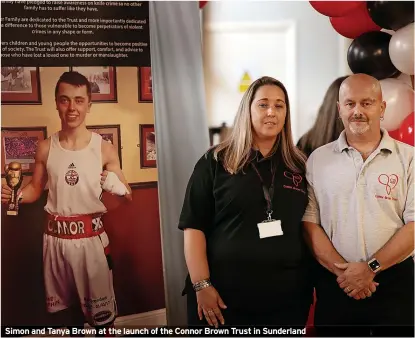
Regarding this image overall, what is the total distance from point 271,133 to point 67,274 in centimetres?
104

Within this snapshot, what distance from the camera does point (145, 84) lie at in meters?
1.87

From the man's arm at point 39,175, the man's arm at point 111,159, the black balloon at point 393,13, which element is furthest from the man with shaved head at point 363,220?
the man's arm at point 39,175

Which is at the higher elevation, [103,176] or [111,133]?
[111,133]

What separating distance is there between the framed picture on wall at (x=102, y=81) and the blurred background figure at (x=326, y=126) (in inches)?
32.2

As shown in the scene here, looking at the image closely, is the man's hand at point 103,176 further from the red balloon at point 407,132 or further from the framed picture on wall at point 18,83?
the red balloon at point 407,132

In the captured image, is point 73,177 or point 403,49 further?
point 73,177

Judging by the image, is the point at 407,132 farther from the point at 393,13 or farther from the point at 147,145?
the point at 147,145

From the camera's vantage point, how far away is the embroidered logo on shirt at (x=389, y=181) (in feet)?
5.80

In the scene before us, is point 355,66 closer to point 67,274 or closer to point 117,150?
point 117,150

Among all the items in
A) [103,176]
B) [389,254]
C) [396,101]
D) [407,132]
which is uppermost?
[396,101]

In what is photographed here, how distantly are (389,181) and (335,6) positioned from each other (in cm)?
75

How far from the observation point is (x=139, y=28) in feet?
6.09

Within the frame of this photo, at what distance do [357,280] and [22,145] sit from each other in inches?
58.2

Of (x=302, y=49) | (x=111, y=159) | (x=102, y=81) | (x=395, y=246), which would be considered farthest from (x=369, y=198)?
(x=102, y=81)
